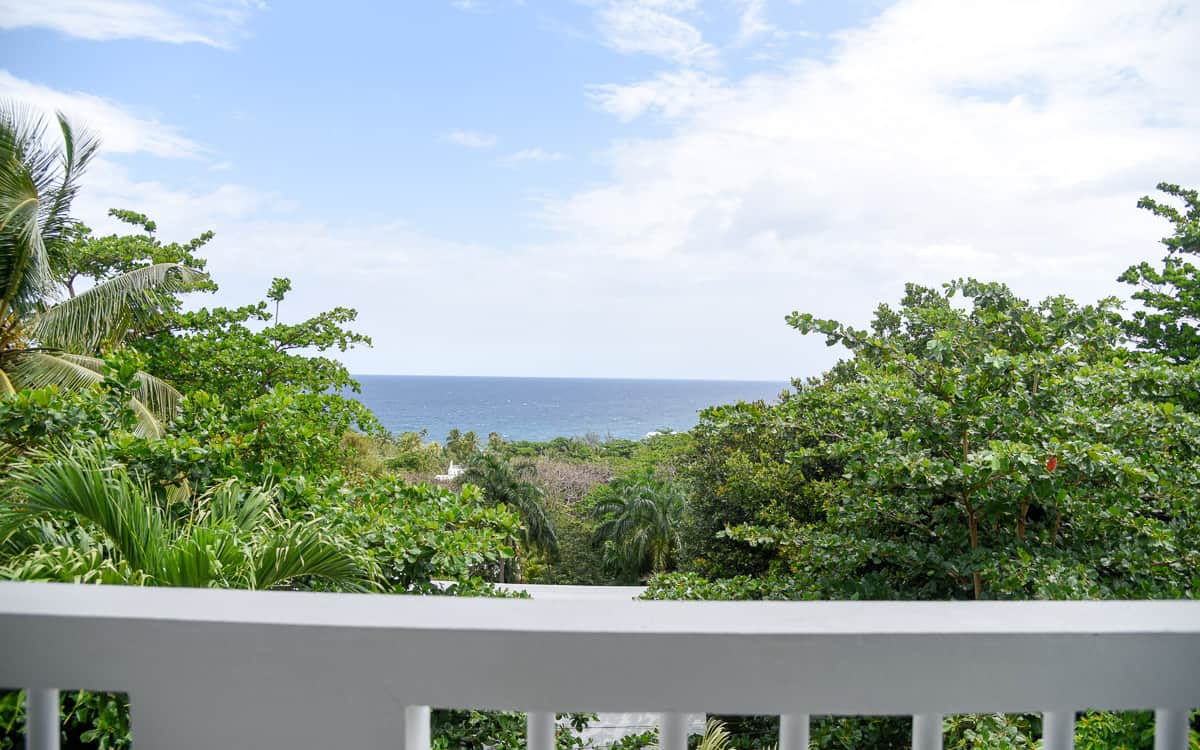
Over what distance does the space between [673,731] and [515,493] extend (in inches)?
706

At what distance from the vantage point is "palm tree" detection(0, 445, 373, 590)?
2119mm

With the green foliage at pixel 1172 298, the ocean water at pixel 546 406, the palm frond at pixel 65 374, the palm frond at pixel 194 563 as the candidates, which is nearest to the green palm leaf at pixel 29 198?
the palm frond at pixel 65 374

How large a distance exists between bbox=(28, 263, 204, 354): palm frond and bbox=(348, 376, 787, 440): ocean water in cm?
3197

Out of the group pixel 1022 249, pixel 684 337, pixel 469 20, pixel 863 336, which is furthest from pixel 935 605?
pixel 684 337

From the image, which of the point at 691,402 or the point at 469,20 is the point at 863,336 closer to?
the point at 469,20

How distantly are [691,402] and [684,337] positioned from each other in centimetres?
3754

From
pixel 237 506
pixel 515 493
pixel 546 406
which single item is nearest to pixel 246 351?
pixel 237 506

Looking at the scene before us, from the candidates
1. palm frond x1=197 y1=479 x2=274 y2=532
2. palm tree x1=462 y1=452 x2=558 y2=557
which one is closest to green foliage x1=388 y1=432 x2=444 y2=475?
palm tree x1=462 y1=452 x2=558 y2=557

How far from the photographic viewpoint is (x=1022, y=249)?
21609 mm

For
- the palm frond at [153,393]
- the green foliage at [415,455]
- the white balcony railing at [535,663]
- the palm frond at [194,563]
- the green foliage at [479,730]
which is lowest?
the green foliage at [415,455]

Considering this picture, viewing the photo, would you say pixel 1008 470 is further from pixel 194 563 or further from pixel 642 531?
pixel 642 531

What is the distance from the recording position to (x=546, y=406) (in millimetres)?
67375

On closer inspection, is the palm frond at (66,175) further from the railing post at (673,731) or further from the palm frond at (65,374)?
the railing post at (673,731)

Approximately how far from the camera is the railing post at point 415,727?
466mm
